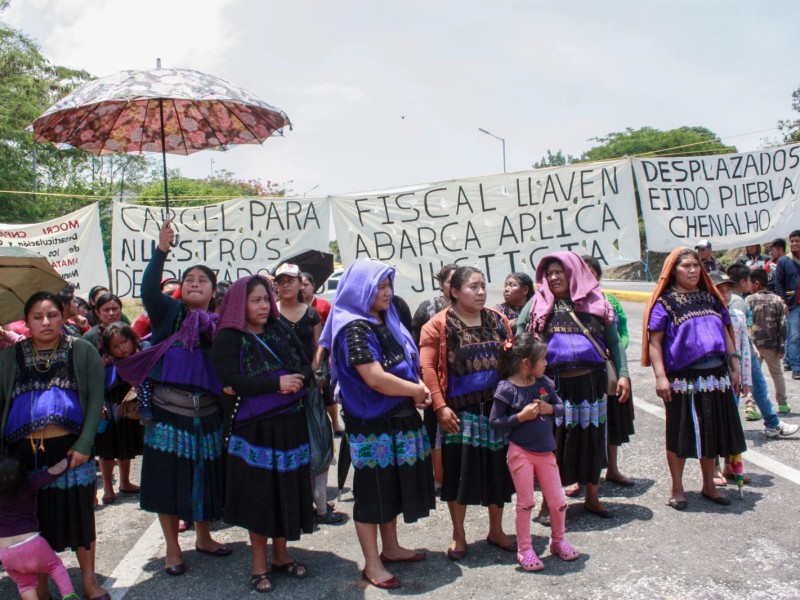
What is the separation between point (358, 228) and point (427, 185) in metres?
0.96

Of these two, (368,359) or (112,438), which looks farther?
(112,438)

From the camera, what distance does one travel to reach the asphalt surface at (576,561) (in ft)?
12.1

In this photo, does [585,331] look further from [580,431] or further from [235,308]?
[235,308]

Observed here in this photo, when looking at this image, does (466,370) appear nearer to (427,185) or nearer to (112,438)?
(112,438)

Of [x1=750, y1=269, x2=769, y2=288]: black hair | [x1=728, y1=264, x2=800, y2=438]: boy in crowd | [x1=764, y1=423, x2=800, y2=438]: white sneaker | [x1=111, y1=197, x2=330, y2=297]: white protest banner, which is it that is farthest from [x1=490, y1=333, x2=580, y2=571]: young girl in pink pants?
[x1=111, y1=197, x2=330, y2=297]: white protest banner

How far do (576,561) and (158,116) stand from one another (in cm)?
401

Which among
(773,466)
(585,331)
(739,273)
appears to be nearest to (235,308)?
(585,331)

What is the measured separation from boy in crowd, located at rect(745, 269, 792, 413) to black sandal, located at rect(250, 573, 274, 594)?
17.4 feet

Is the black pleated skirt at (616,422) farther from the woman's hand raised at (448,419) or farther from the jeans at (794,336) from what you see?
the jeans at (794,336)

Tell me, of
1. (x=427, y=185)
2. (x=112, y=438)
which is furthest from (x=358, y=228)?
(x=112, y=438)

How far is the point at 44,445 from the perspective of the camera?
12.2ft

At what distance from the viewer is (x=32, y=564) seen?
354 cm

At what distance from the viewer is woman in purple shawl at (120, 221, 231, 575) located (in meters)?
4.05

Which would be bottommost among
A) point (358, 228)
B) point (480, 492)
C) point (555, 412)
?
point (480, 492)
